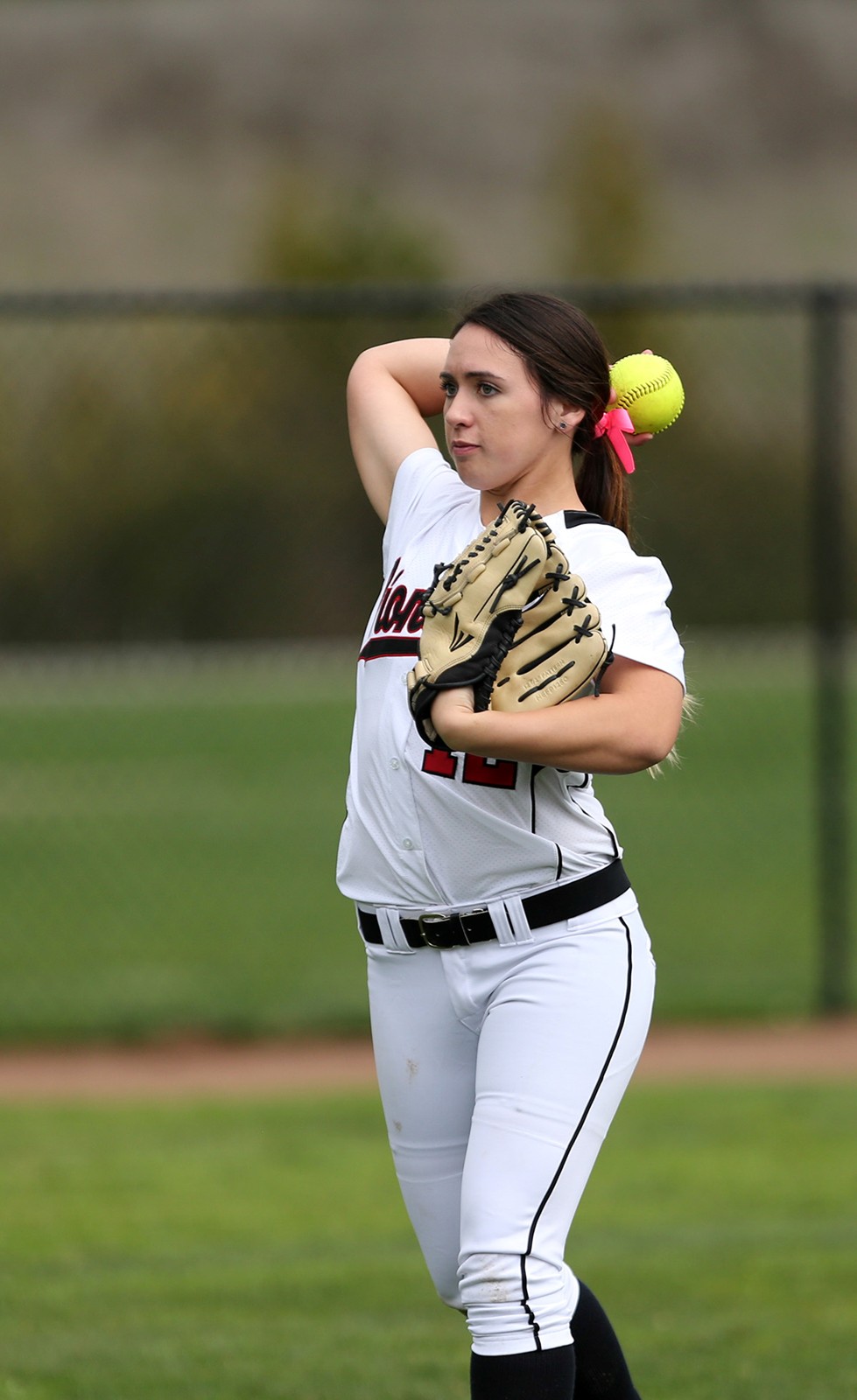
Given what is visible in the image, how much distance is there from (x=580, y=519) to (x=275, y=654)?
15914mm

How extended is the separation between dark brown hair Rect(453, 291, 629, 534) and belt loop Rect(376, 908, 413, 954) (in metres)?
0.84

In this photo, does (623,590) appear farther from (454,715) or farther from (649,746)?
(454,715)

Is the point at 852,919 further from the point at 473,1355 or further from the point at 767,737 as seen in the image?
the point at 767,737

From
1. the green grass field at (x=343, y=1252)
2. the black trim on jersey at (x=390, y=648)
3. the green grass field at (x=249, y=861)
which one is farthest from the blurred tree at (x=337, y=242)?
the black trim on jersey at (x=390, y=648)

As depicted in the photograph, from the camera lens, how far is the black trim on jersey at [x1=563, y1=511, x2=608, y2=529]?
282cm

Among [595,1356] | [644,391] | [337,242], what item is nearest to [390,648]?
[644,391]

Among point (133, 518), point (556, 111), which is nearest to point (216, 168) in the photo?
point (556, 111)

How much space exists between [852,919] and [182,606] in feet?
27.9

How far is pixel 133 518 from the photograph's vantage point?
1958 cm

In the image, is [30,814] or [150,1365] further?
[30,814]

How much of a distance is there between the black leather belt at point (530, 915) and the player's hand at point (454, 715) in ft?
1.04

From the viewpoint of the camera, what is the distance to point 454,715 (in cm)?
254

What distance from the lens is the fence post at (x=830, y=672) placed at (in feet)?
25.0

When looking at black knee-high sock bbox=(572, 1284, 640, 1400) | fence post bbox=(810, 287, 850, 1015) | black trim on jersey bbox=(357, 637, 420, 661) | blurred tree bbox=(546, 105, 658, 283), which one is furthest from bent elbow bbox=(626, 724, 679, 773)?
blurred tree bbox=(546, 105, 658, 283)
